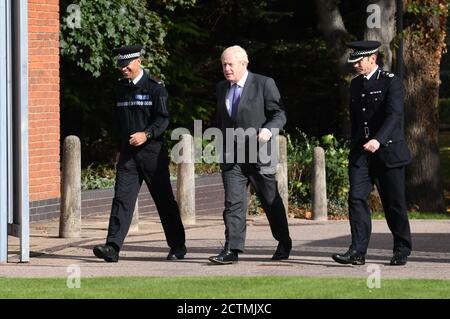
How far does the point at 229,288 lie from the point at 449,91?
41580 millimetres

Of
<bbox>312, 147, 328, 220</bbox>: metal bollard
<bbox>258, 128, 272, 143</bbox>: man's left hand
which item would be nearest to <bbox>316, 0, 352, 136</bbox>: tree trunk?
<bbox>312, 147, 328, 220</bbox>: metal bollard

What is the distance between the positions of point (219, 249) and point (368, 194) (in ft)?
7.08

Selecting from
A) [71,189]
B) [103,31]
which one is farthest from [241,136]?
[103,31]

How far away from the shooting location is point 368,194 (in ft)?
41.1

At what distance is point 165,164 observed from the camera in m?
13.2

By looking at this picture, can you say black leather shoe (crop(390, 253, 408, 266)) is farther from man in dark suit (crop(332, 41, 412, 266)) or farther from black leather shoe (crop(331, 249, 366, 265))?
black leather shoe (crop(331, 249, 366, 265))

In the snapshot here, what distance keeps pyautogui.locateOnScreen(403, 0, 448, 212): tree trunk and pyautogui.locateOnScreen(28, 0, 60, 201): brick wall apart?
871cm

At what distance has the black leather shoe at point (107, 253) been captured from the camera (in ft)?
42.3

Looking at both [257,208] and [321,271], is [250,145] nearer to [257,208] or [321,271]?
[321,271]

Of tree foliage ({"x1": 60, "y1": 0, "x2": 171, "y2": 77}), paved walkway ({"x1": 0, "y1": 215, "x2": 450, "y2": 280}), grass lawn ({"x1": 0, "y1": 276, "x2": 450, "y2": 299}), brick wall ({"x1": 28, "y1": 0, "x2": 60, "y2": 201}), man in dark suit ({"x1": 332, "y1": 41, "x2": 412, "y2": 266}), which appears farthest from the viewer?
tree foliage ({"x1": 60, "y1": 0, "x2": 171, "y2": 77})

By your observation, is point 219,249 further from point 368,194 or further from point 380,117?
point 380,117

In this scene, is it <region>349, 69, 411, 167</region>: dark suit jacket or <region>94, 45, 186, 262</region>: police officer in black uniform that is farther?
<region>94, 45, 186, 262</region>: police officer in black uniform

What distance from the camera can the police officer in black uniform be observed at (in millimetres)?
13016
